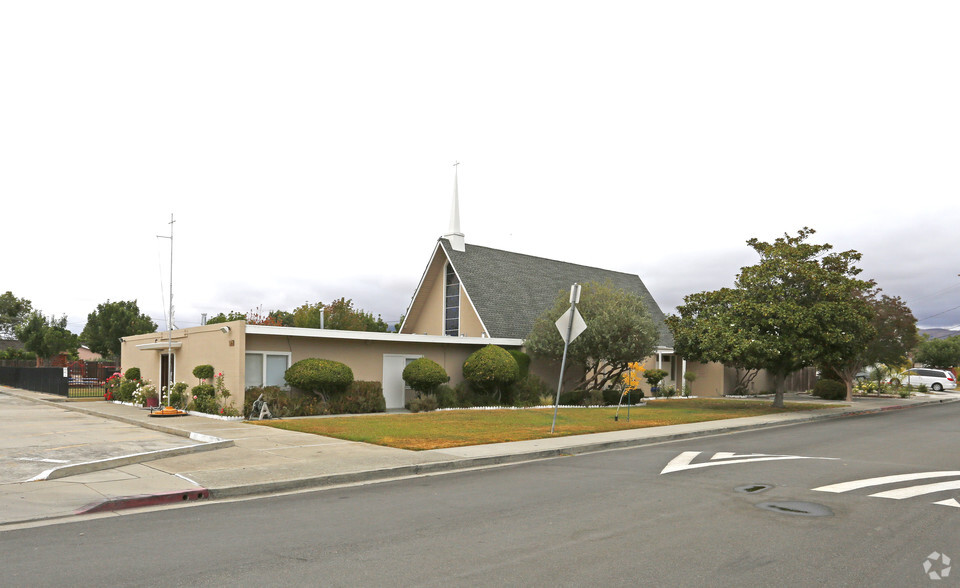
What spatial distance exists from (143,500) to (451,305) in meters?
23.8

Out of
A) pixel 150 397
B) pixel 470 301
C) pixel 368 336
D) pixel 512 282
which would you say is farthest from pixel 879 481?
pixel 512 282

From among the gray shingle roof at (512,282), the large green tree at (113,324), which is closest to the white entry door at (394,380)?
the gray shingle roof at (512,282)

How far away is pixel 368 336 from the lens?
76.1 ft

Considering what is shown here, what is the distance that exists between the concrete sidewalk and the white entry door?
23.4ft

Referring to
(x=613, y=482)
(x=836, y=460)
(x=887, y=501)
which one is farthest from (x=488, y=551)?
(x=836, y=460)

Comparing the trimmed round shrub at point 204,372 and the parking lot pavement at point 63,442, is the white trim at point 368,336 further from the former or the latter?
the parking lot pavement at point 63,442

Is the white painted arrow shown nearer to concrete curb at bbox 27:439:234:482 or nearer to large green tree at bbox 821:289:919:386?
concrete curb at bbox 27:439:234:482

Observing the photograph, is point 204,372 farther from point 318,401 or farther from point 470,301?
point 470,301

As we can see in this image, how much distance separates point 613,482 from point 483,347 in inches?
682

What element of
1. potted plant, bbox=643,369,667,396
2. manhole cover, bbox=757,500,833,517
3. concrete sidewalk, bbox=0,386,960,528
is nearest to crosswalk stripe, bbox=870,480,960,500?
manhole cover, bbox=757,500,833,517

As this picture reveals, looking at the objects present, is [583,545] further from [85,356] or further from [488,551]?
[85,356]

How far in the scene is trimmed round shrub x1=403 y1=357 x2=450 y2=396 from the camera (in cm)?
2373

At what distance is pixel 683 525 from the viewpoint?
23.3 ft

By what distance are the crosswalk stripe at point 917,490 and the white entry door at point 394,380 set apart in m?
17.8
